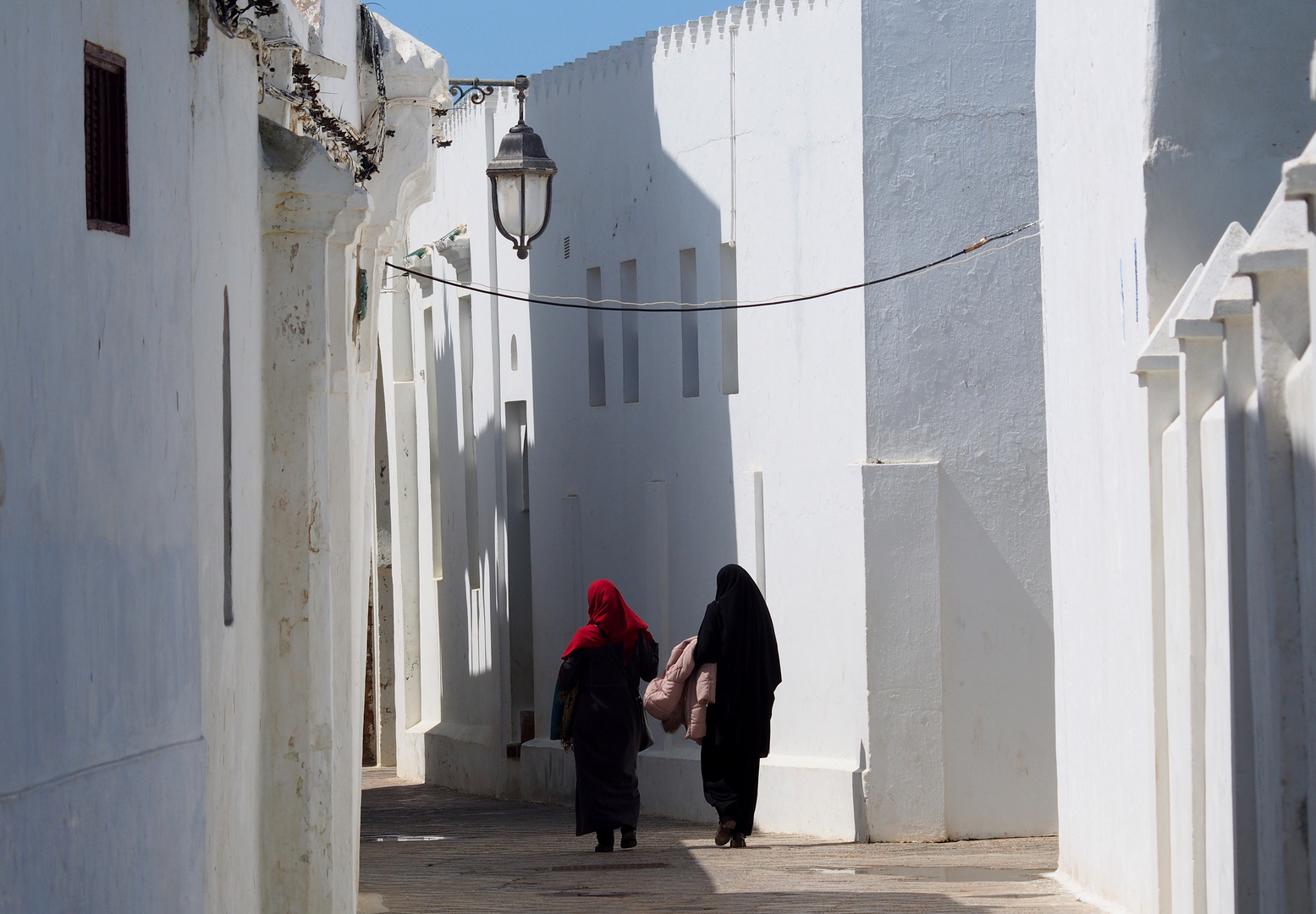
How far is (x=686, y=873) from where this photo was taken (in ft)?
31.6

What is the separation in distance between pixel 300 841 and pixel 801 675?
6276 millimetres

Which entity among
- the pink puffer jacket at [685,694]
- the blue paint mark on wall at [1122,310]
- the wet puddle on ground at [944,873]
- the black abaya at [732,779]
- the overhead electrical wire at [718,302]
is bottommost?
the wet puddle on ground at [944,873]

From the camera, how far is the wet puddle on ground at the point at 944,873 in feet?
31.0

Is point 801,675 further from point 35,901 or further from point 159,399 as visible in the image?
point 35,901

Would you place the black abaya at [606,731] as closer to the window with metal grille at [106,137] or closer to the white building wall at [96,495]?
the white building wall at [96,495]

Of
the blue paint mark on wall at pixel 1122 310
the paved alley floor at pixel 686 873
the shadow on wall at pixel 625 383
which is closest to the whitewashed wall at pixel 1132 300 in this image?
the blue paint mark on wall at pixel 1122 310

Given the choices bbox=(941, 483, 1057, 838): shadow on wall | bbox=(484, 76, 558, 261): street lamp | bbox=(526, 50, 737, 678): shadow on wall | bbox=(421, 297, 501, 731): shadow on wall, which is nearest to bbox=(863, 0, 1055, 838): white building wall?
bbox=(941, 483, 1057, 838): shadow on wall

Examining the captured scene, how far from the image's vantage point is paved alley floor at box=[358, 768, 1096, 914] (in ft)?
27.3

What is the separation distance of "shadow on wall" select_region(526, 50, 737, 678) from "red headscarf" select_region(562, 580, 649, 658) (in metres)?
2.15

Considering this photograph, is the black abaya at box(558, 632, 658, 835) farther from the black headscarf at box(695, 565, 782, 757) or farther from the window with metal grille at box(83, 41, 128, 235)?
the window with metal grille at box(83, 41, 128, 235)

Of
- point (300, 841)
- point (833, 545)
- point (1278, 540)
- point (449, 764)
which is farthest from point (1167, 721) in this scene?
point (449, 764)

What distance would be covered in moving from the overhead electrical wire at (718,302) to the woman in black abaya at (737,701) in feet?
7.49

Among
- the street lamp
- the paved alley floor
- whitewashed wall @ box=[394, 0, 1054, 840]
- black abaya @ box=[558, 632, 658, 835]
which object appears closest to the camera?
the paved alley floor

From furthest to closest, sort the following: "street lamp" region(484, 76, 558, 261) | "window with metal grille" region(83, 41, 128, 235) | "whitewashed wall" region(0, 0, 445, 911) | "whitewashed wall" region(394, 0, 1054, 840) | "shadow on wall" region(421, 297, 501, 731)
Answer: "shadow on wall" region(421, 297, 501, 731) < "street lamp" region(484, 76, 558, 261) < "whitewashed wall" region(394, 0, 1054, 840) < "window with metal grille" region(83, 41, 128, 235) < "whitewashed wall" region(0, 0, 445, 911)
